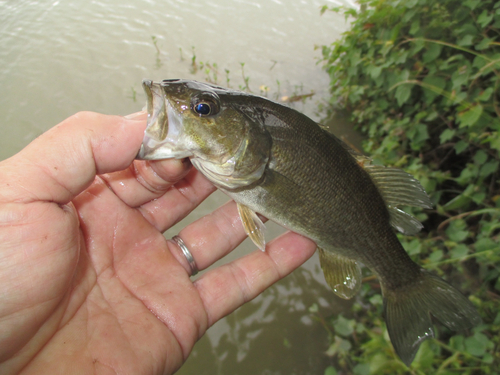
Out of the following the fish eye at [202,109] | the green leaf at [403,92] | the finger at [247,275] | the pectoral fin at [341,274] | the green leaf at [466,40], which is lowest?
the finger at [247,275]

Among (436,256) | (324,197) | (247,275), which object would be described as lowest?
Result: (247,275)

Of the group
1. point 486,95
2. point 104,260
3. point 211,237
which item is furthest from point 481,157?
point 104,260

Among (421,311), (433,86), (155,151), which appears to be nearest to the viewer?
(155,151)

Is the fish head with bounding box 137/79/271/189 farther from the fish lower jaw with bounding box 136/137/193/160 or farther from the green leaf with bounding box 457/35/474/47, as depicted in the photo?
the green leaf with bounding box 457/35/474/47

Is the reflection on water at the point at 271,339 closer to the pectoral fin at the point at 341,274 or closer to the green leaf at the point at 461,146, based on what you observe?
the pectoral fin at the point at 341,274

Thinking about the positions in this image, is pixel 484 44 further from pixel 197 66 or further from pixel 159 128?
pixel 197 66

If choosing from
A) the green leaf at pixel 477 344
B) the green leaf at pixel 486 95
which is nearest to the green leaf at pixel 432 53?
the green leaf at pixel 486 95

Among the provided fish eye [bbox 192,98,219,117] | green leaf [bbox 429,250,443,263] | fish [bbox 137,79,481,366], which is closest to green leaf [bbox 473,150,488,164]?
green leaf [bbox 429,250,443,263]
